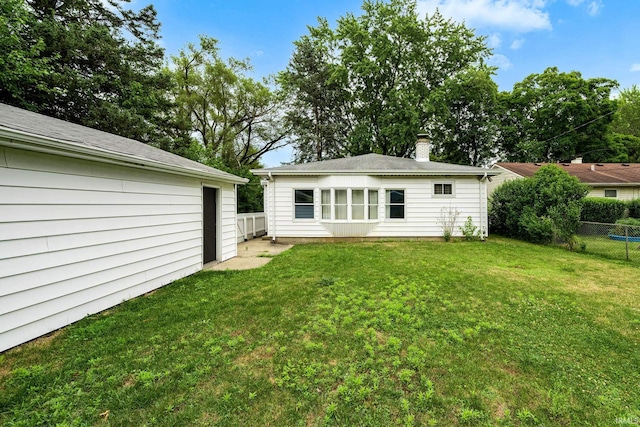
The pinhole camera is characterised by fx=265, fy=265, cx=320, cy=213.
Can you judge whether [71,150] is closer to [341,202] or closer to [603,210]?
[341,202]

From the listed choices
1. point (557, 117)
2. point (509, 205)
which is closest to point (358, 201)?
point (509, 205)

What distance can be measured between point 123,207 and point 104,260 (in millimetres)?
856

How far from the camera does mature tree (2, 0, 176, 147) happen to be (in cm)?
1036

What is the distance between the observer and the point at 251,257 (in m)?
7.43

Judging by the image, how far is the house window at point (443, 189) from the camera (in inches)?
390

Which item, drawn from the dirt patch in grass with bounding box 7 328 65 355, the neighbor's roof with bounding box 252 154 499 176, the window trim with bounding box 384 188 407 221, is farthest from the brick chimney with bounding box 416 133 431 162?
the dirt patch in grass with bounding box 7 328 65 355

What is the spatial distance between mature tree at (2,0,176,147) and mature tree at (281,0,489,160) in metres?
9.41

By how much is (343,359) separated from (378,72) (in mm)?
21048

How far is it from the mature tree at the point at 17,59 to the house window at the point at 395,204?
1311 centimetres

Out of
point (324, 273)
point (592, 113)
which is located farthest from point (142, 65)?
point (592, 113)

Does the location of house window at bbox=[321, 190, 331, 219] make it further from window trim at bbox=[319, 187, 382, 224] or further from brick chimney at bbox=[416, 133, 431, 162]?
brick chimney at bbox=[416, 133, 431, 162]

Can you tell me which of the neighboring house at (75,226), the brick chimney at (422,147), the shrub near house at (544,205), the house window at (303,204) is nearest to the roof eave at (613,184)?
the shrub near house at (544,205)

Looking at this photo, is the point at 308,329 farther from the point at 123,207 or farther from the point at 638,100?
the point at 638,100

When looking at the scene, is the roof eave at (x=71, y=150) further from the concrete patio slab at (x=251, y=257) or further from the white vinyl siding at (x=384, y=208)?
the white vinyl siding at (x=384, y=208)
